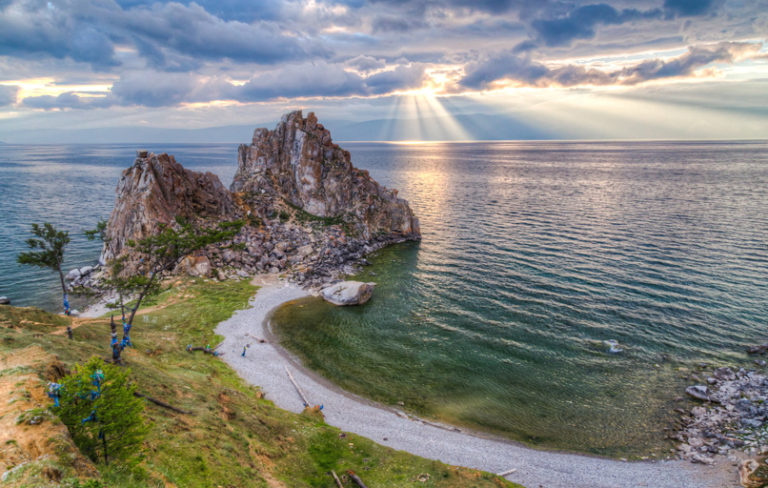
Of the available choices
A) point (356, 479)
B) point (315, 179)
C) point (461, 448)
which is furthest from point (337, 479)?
point (315, 179)

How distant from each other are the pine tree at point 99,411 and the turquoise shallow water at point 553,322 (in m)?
24.9

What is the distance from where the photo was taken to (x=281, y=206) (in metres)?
82.1

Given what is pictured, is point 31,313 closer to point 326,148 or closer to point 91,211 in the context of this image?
point 326,148

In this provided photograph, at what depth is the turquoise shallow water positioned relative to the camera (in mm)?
34719

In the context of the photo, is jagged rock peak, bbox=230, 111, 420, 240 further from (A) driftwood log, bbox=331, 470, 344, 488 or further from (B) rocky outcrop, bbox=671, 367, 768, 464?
(A) driftwood log, bbox=331, 470, 344, 488

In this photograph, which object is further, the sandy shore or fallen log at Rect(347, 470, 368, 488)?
the sandy shore

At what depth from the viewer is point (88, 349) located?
27.7 metres

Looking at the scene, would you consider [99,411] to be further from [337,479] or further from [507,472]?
[507,472]

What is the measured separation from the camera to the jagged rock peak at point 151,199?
198ft

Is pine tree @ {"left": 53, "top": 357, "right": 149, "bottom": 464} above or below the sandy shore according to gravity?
above

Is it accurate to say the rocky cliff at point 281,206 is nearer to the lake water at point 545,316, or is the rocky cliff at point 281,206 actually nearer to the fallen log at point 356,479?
the lake water at point 545,316

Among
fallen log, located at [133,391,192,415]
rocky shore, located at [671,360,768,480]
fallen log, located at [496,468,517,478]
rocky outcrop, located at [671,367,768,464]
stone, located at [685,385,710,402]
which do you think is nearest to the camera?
fallen log, located at [133,391,192,415]

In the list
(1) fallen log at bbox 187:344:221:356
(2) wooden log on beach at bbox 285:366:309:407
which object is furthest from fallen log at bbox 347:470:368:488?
(1) fallen log at bbox 187:344:221:356

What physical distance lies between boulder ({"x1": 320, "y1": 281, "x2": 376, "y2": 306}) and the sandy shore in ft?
50.0
